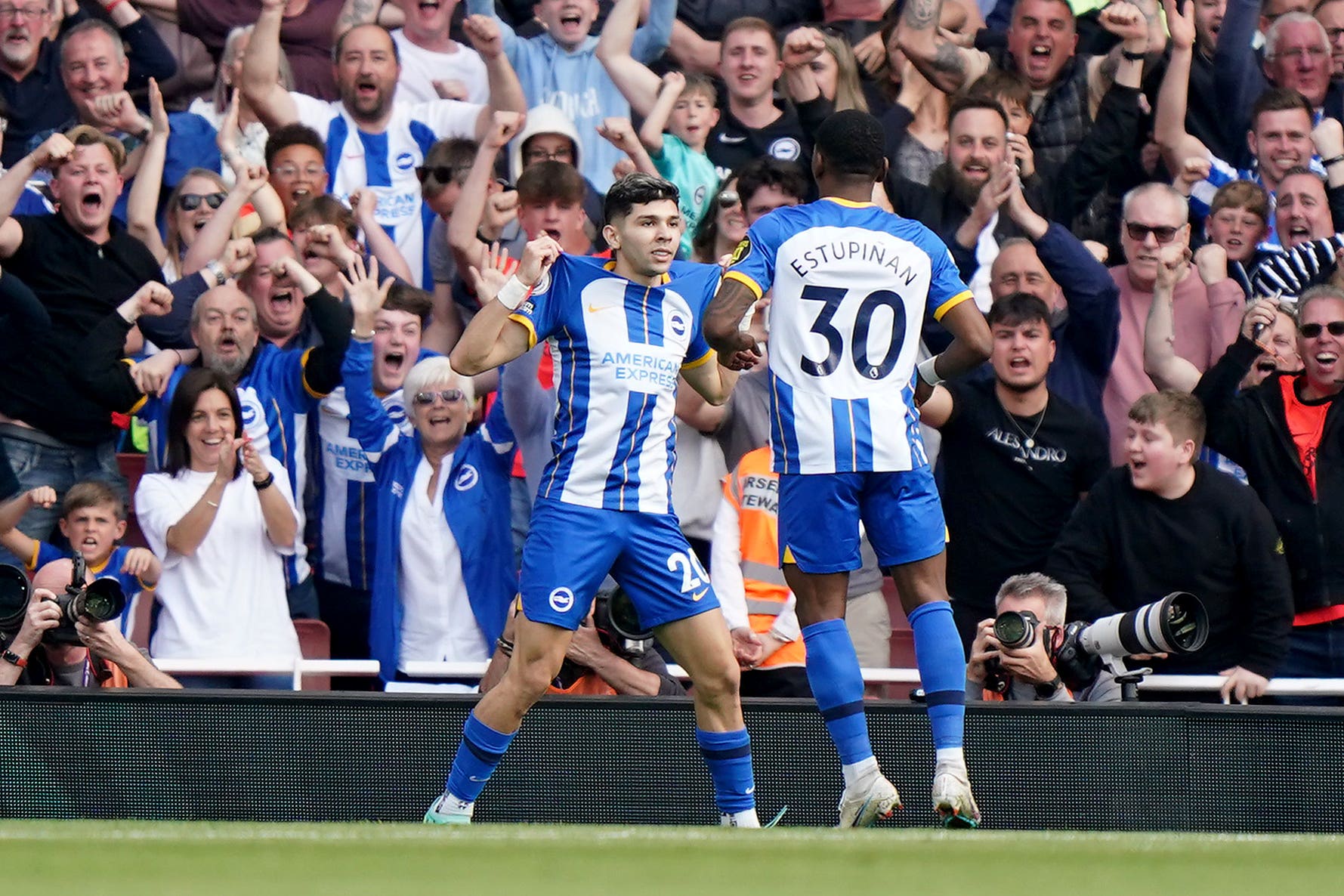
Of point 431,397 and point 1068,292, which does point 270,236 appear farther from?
point 1068,292

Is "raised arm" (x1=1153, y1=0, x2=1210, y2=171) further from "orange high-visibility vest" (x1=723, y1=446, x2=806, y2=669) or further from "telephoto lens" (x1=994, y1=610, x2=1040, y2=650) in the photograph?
"telephoto lens" (x1=994, y1=610, x2=1040, y2=650)

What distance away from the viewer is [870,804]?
16.6 ft

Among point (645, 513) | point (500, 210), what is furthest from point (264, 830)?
point (500, 210)

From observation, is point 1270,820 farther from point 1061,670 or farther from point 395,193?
point 395,193

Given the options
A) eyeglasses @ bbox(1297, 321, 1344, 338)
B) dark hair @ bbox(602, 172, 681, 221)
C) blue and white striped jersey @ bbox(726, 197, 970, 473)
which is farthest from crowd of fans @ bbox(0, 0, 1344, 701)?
dark hair @ bbox(602, 172, 681, 221)

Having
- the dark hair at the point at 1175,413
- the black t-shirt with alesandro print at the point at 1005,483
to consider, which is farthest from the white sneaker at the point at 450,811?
the dark hair at the point at 1175,413

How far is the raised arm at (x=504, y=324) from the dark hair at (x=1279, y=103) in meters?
4.35

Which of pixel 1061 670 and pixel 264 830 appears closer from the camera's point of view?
pixel 264 830

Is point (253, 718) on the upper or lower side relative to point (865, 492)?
lower

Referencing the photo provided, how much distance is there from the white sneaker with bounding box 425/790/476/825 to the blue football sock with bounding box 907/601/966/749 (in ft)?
4.26

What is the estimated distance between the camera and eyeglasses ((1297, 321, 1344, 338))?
7.12 meters

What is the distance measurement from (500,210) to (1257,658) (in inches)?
138

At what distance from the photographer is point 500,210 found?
796cm

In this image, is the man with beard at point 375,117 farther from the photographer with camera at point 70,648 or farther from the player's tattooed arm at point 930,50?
the photographer with camera at point 70,648
